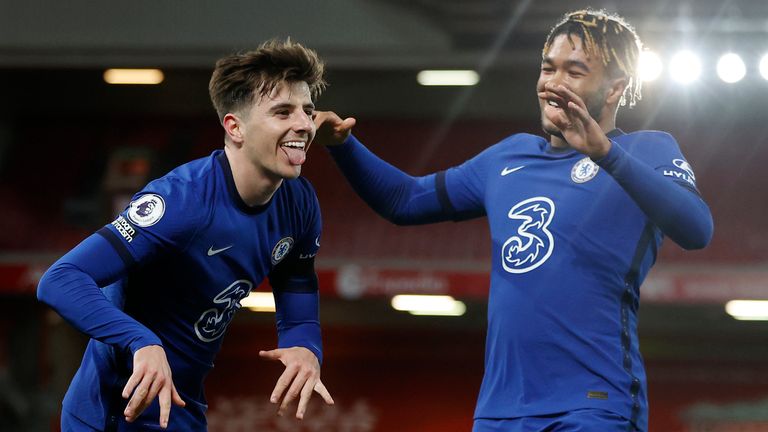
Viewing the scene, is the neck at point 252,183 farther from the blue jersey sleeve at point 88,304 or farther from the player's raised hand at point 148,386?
the player's raised hand at point 148,386

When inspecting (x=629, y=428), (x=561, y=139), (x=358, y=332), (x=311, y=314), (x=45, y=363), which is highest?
(x=358, y=332)

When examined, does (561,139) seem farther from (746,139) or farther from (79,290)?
(746,139)

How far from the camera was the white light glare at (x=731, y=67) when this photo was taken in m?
9.91

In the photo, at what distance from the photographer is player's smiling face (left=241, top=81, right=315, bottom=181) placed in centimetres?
348

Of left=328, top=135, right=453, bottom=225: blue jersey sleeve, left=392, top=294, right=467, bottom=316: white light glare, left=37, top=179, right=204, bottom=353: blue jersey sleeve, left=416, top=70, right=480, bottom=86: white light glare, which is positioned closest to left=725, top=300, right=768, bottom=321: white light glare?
left=392, top=294, right=467, bottom=316: white light glare

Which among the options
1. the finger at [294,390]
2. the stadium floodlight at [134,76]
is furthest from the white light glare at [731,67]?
the finger at [294,390]

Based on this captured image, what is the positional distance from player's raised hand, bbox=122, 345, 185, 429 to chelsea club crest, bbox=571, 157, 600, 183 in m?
1.33

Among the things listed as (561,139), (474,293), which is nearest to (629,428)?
(561,139)

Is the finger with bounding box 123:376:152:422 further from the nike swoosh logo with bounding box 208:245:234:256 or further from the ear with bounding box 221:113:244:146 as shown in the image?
the ear with bounding box 221:113:244:146

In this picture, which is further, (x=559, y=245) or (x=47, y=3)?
(x=47, y=3)

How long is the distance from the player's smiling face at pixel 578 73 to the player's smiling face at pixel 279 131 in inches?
31.2

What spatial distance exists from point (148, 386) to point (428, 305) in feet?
27.4

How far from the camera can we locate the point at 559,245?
3188 mm

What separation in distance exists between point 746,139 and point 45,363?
7.90m
